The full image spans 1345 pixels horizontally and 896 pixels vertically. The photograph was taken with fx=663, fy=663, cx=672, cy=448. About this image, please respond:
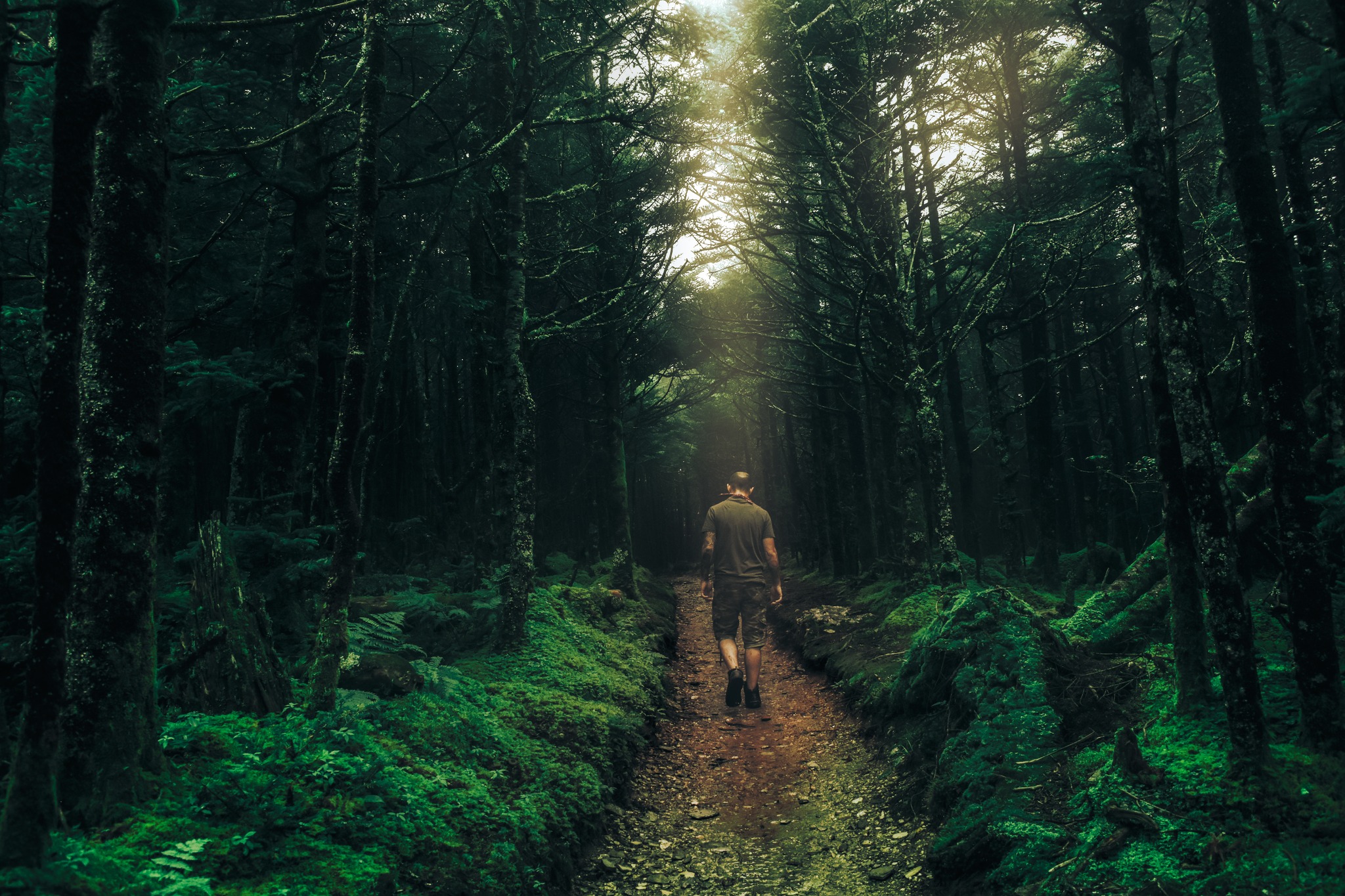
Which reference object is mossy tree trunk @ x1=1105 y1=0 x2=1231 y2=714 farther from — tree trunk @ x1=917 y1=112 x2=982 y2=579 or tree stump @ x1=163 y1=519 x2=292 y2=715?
tree trunk @ x1=917 y1=112 x2=982 y2=579

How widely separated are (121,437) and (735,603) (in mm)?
6459

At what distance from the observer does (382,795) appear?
13.1ft

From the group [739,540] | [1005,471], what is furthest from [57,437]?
[1005,471]

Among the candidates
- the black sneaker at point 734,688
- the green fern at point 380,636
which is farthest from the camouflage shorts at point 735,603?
the green fern at point 380,636

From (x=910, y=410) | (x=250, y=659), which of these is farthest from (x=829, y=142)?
(x=250, y=659)

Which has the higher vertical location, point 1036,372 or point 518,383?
point 1036,372

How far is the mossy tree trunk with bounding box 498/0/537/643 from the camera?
26.2 feet

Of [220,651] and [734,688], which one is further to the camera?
[734,688]

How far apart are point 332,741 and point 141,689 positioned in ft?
3.69

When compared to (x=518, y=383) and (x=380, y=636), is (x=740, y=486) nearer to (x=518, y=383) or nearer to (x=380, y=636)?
(x=518, y=383)

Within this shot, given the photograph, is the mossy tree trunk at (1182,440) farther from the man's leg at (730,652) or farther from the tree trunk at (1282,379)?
the man's leg at (730,652)

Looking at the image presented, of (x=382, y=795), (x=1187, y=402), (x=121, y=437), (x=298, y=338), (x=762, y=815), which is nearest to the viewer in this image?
(x=121, y=437)

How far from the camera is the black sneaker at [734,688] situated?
8.18 metres

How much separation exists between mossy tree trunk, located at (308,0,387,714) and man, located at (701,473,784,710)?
14.2ft
